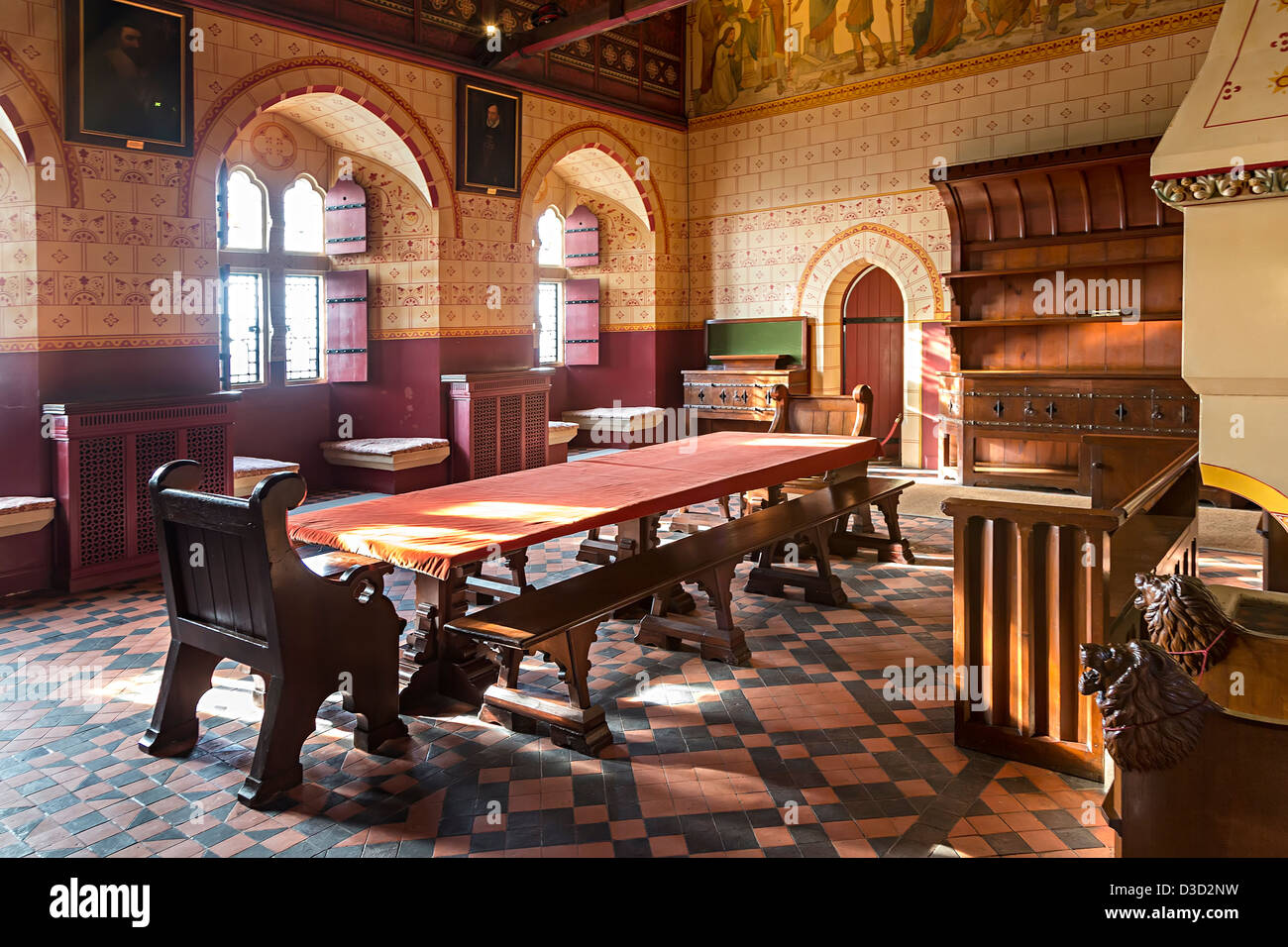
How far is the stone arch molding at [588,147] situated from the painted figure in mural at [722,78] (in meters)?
1.39

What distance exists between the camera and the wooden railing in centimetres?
347

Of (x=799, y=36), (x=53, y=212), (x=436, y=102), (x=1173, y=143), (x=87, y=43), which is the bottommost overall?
(x=1173, y=143)

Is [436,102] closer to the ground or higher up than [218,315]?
higher up

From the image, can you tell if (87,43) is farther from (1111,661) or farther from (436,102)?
(1111,661)

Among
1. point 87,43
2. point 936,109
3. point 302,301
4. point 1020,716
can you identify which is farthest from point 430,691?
point 936,109

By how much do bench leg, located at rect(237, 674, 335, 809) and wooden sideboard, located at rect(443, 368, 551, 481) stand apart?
6.51 m

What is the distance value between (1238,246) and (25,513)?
685 cm

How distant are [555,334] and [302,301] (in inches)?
164

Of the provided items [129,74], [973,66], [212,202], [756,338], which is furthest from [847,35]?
[129,74]

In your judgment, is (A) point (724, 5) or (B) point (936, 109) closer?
(B) point (936, 109)

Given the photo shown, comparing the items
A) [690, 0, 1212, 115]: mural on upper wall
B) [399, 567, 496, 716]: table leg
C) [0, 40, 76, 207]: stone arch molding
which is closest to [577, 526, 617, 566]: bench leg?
[399, 567, 496, 716]: table leg

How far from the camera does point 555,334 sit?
13.6 meters

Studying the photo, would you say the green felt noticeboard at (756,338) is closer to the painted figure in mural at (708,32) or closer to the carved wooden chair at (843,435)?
the painted figure in mural at (708,32)

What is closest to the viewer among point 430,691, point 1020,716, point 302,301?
point 1020,716
